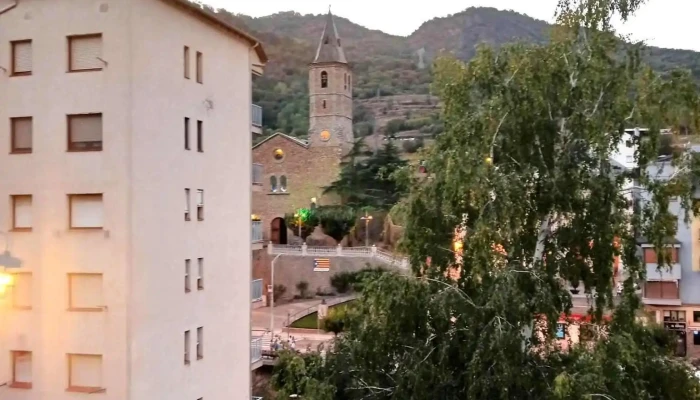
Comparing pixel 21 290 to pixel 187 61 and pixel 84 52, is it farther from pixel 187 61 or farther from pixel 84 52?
pixel 187 61

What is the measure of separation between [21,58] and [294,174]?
4629 centimetres

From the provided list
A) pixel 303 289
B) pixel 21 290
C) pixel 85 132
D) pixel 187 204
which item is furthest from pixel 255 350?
pixel 303 289

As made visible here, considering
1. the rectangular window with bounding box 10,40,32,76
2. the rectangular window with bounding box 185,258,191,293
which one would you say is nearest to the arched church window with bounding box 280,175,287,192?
the rectangular window with bounding box 185,258,191,293

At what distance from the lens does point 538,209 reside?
523 inches

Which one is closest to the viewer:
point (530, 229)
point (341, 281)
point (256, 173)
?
point (530, 229)

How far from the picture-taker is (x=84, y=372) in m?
11.8

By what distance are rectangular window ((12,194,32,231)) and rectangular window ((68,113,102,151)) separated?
50.0 inches

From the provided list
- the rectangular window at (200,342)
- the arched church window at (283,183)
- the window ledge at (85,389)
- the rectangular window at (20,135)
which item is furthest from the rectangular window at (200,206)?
the arched church window at (283,183)

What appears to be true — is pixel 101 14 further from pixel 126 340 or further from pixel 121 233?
pixel 126 340

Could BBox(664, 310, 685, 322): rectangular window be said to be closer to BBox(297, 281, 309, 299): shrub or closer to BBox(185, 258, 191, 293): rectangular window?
BBox(297, 281, 309, 299): shrub

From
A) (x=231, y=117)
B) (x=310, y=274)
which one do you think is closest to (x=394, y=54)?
(x=310, y=274)

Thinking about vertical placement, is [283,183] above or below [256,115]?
below

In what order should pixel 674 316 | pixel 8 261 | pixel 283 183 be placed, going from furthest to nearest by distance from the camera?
1. pixel 283 183
2. pixel 674 316
3. pixel 8 261

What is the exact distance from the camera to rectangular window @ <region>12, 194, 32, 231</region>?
12031 millimetres
